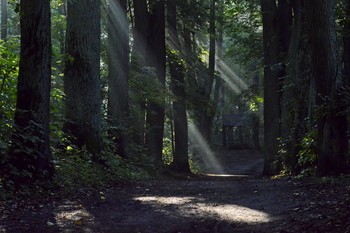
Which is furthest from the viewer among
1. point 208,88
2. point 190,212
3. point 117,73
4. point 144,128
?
point 208,88

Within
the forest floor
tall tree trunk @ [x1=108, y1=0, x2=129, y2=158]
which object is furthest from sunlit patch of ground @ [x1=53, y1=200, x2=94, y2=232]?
tall tree trunk @ [x1=108, y1=0, x2=129, y2=158]

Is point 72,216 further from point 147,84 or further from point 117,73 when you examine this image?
point 147,84

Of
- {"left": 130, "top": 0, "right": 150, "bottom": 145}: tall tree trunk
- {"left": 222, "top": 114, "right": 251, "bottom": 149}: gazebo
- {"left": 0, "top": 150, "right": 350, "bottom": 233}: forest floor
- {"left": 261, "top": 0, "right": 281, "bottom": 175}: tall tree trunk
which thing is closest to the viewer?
{"left": 0, "top": 150, "right": 350, "bottom": 233}: forest floor

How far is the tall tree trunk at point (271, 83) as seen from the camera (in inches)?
→ 752

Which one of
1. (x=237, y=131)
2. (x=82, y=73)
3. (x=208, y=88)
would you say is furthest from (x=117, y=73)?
(x=237, y=131)

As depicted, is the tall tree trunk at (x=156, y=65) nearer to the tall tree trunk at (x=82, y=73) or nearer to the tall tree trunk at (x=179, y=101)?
the tall tree trunk at (x=179, y=101)

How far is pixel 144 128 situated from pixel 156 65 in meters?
2.73

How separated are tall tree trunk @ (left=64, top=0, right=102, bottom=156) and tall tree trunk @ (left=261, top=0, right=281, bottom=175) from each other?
924 cm

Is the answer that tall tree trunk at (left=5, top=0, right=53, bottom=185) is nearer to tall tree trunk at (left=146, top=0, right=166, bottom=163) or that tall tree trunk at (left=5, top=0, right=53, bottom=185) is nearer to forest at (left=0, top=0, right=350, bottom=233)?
forest at (left=0, top=0, right=350, bottom=233)

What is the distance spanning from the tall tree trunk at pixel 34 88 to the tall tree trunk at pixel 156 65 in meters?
10.7

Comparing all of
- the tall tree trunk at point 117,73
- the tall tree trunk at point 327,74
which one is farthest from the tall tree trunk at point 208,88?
the tall tree trunk at point 327,74

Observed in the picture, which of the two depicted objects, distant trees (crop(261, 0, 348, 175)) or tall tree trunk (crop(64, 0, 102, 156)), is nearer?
distant trees (crop(261, 0, 348, 175))

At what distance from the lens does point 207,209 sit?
696cm

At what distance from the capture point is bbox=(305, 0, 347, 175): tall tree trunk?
33.1 feet
